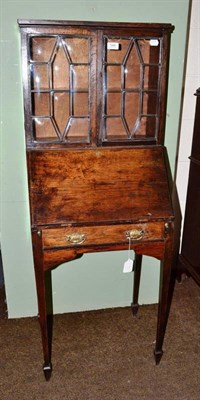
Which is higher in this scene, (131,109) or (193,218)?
(131,109)

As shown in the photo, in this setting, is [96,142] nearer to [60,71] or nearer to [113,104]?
[113,104]

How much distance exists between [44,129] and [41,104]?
0.14 metres

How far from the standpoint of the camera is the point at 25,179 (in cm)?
205

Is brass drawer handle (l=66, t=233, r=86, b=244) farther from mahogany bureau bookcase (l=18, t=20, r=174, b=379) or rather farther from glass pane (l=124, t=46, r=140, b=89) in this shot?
glass pane (l=124, t=46, r=140, b=89)

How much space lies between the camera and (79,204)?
5.50 feet

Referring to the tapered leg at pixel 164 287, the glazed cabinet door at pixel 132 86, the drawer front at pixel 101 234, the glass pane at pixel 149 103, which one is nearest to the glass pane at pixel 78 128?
the glazed cabinet door at pixel 132 86

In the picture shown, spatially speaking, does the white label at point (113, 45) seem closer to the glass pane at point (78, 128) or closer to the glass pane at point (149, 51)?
the glass pane at point (149, 51)

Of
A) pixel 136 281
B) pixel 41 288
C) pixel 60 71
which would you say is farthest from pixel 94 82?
pixel 136 281

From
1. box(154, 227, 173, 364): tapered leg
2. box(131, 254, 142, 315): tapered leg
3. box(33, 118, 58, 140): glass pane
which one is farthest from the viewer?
box(131, 254, 142, 315): tapered leg

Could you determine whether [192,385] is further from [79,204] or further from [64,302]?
[79,204]

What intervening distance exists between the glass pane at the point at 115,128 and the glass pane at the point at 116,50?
1.05 ft

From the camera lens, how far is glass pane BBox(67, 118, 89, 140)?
2.04m

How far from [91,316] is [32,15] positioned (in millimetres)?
1827

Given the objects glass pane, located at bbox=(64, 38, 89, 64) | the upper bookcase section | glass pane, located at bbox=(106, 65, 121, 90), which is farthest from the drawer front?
glass pane, located at bbox=(64, 38, 89, 64)
